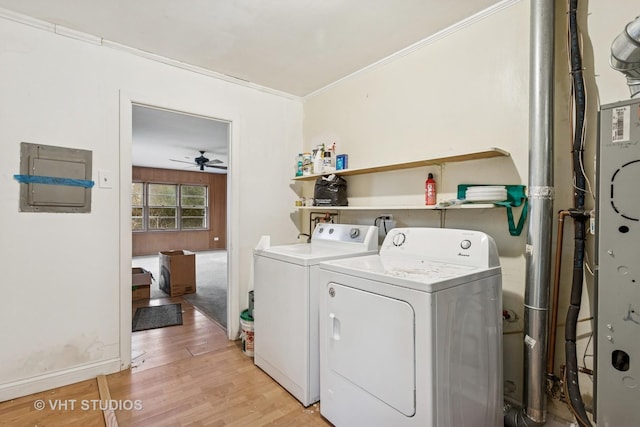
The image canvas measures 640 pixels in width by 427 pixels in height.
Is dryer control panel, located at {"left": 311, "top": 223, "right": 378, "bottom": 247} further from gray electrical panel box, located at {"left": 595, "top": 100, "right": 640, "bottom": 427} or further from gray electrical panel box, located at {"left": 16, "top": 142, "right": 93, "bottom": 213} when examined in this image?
gray electrical panel box, located at {"left": 16, "top": 142, "right": 93, "bottom": 213}

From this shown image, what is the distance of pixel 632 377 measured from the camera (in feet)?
3.68

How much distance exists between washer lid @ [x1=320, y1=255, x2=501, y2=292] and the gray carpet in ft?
6.76

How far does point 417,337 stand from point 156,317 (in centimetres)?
310

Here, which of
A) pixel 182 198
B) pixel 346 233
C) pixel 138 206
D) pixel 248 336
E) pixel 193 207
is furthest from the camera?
pixel 193 207

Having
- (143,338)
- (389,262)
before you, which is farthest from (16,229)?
(389,262)

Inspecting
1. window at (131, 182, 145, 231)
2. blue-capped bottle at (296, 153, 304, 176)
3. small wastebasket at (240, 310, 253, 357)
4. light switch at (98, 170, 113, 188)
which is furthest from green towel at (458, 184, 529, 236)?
window at (131, 182, 145, 231)

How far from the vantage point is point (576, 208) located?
149 cm

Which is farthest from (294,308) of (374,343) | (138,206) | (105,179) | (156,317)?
(138,206)

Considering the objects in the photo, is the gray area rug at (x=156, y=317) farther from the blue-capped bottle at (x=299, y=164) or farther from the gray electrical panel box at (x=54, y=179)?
the blue-capped bottle at (x=299, y=164)

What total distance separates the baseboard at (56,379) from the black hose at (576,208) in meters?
2.80

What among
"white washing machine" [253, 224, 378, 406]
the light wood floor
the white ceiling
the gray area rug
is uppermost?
the white ceiling

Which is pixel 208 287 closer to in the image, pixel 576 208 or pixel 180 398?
pixel 180 398

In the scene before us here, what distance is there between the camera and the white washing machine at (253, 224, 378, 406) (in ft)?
6.14

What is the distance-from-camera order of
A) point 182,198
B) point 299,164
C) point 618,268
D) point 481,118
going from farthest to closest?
point 182,198, point 299,164, point 481,118, point 618,268
